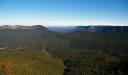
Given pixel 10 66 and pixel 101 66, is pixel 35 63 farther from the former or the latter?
pixel 101 66

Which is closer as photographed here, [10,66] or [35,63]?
[10,66]

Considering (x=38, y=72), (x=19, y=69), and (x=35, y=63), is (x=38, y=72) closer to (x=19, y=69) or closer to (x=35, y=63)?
(x=19, y=69)

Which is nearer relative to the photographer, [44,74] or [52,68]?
[44,74]

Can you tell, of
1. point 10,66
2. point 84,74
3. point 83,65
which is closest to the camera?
point 84,74

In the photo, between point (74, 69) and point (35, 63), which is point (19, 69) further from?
point (74, 69)

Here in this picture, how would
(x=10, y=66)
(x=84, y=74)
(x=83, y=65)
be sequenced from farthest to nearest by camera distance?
1. (x=83, y=65)
2. (x=10, y=66)
3. (x=84, y=74)

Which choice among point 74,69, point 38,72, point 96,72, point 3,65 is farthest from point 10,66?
point 96,72

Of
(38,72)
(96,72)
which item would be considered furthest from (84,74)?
(38,72)
